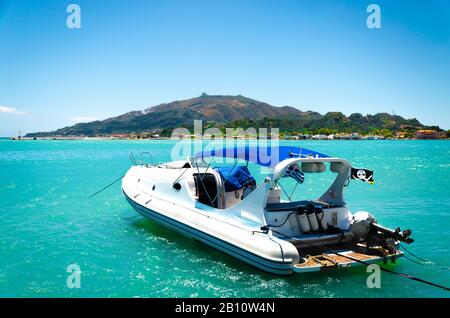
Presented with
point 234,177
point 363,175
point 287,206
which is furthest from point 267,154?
point 363,175

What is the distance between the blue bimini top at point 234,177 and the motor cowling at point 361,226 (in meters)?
3.25

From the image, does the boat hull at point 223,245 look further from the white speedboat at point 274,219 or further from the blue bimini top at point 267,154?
the blue bimini top at point 267,154

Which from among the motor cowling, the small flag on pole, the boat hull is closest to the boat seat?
the motor cowling

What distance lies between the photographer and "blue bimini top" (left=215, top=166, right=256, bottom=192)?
1054 cm

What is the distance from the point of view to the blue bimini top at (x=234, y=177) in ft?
34.6

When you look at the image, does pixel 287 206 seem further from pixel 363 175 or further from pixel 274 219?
pixel 363 175

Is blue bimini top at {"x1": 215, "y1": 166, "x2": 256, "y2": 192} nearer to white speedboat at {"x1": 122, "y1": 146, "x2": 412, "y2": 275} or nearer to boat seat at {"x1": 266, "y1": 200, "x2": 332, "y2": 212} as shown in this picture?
white speedboat at {"x1": 122, "y1": 146, "x2": 412, "y2": 275}

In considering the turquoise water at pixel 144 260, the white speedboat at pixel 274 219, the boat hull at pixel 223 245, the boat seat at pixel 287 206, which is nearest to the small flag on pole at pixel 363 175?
the white speedboat at pixel 274 219

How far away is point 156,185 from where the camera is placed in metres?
12.5

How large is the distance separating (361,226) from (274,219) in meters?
2.03

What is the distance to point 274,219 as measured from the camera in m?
8.72
